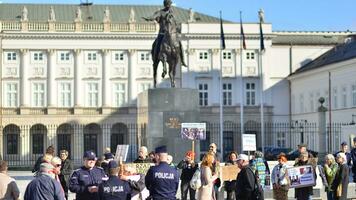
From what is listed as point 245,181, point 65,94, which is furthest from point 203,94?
point 245,181

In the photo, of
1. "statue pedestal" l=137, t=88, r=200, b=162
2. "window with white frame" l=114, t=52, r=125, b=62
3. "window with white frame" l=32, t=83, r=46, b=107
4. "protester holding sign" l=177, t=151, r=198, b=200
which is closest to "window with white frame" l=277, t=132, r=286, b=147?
"window with white frame" l=114, t=52, r=125, b=62

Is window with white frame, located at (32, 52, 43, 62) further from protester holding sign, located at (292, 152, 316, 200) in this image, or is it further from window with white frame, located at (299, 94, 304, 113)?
protester holding sign, located at (292, 152, 316, 200)

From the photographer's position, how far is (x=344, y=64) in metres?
63.9

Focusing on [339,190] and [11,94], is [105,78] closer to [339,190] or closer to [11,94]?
[11,94]

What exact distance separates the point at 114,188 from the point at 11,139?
67.5 meters

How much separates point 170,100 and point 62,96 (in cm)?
5383

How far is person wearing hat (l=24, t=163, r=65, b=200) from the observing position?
413 inches

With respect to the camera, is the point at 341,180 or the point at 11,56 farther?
the point at 11,56

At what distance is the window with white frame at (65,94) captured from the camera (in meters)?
78.7

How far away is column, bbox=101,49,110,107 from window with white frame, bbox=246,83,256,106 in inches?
530

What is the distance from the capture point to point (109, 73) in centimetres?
8000

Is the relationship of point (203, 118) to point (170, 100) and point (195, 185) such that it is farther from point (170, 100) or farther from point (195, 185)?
point (195, 185)

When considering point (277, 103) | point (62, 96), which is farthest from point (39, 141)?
point (277, 103)

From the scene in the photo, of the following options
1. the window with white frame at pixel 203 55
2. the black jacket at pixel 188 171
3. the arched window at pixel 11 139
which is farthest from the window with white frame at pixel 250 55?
the black jacket at pixel 188 171
